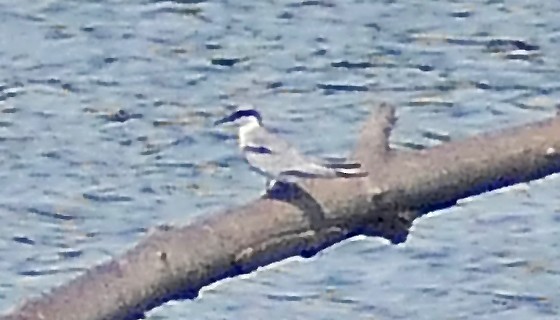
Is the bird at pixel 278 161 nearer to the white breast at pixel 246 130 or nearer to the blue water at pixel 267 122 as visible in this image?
the white breast at pixel 246 130

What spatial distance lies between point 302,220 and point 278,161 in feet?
2.25

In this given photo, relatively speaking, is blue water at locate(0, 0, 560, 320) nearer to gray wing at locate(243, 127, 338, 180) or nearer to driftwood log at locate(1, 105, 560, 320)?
gray wing at locate(243, 127, 338, 180)

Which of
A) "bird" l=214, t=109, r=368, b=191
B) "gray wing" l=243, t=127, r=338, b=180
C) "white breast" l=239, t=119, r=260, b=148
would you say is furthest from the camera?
"white breast" l=239, t=119, r=260, b=148

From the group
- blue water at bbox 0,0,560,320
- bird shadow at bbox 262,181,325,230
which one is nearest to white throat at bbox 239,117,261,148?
bird shadow at bbox 262,181,325,230

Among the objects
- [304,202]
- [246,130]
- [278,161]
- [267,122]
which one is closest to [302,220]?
[304,202]

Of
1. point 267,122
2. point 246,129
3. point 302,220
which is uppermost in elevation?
point 302,220

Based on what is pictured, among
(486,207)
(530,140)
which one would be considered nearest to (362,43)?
(486,207)

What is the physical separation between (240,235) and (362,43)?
4.02 meters

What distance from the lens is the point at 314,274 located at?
3.72m

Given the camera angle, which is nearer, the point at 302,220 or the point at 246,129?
the point at 302,220

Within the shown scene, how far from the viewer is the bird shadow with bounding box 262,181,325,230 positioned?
63 centimetres

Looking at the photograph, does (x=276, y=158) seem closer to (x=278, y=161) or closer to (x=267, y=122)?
(x=278, y=161)

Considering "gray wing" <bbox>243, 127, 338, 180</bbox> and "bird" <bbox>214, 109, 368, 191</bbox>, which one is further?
"gray wing" <bbox>243, 127, 338, 180</bbox>

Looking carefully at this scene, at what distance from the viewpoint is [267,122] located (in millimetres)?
4043
